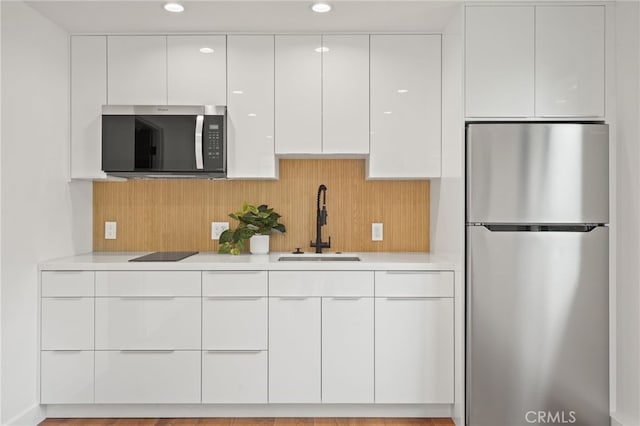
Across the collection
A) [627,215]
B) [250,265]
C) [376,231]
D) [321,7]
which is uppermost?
[321,7]

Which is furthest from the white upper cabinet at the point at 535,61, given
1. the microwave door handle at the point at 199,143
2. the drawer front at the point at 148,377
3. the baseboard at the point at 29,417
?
the baseboard at the point at 29,417

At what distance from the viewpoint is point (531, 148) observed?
2543 millimetres

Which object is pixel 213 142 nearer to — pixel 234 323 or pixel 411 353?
pixel 234 323

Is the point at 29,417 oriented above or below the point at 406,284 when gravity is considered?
below

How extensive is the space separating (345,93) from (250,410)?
1931mm

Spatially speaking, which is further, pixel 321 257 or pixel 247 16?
pixel 321 257

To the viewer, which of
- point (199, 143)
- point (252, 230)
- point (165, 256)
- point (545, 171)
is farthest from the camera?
point (252, 230)

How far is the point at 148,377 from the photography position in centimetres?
279

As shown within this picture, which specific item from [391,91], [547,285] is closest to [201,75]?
[391,91]

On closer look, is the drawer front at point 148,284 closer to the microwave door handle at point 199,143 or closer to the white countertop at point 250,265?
the white countertop at point 250,265

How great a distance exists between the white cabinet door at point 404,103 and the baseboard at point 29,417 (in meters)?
2.29

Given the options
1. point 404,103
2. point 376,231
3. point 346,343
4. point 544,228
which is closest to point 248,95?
point 404,103

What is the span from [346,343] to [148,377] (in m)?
1.10

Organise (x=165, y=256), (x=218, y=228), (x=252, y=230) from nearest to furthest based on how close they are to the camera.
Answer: (x=165, y=256) < (x=252, y=230) < (x=218, y=228)
